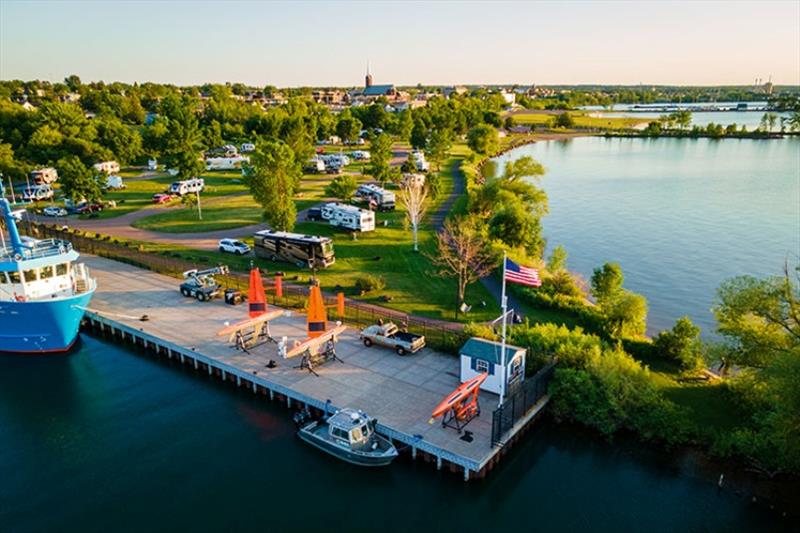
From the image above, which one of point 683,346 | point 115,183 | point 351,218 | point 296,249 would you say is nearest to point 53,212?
point 115,183

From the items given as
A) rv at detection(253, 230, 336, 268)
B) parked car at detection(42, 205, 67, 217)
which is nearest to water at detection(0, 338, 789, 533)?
rv at detection(253, 230, 336, 268)

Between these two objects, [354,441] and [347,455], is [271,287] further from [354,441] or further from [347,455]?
[354,441]

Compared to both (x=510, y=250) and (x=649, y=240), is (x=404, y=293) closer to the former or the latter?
(x=510, y=250)

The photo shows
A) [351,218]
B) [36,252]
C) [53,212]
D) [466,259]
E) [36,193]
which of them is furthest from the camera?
[36,193]

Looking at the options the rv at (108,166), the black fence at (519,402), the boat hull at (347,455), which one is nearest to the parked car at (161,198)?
the rv at (108,166)

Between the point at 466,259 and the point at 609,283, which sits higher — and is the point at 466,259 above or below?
above

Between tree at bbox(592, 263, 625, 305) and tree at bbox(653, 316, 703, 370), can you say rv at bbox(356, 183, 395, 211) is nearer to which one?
tree at bbox(592, 263, 625, 305)
